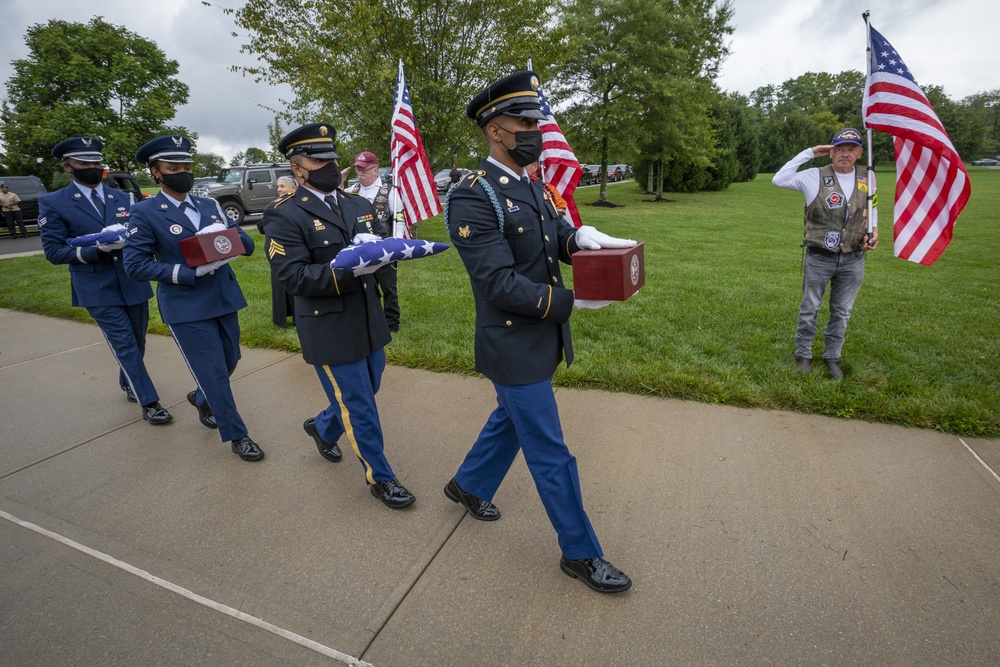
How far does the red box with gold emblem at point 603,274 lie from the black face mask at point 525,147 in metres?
0.47

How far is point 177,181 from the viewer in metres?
3.42

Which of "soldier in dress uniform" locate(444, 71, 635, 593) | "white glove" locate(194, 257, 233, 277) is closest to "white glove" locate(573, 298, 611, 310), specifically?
"soldier in dress uniform" locate(444, 71, 635, 593)

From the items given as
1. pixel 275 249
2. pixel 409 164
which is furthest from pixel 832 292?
pixel 275 249

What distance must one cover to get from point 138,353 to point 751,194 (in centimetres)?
2705

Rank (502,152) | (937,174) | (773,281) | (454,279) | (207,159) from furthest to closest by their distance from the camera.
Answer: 1. (207,159)
2. (454,279)
3. (773,281)
4. (937,174)
5. (502,152)

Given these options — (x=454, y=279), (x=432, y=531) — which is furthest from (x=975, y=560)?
(x=454, y=279)

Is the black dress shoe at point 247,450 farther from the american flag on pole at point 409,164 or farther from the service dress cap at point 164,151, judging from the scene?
the american flag on pole at point 409,164

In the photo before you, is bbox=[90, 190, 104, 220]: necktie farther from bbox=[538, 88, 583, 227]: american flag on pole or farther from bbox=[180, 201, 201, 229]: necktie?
bbox=[538, 88, 583, 227]: american flag on pole

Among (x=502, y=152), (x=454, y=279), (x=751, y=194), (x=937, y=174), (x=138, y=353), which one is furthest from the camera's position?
(x=751, y=194)

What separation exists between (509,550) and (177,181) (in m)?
2.97

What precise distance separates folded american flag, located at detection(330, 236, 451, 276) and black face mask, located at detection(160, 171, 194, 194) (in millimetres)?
1656

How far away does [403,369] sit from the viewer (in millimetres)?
5066

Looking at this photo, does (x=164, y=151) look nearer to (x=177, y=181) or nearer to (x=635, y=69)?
(x=177, y=181)

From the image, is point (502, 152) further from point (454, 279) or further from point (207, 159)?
point (207, 159)
